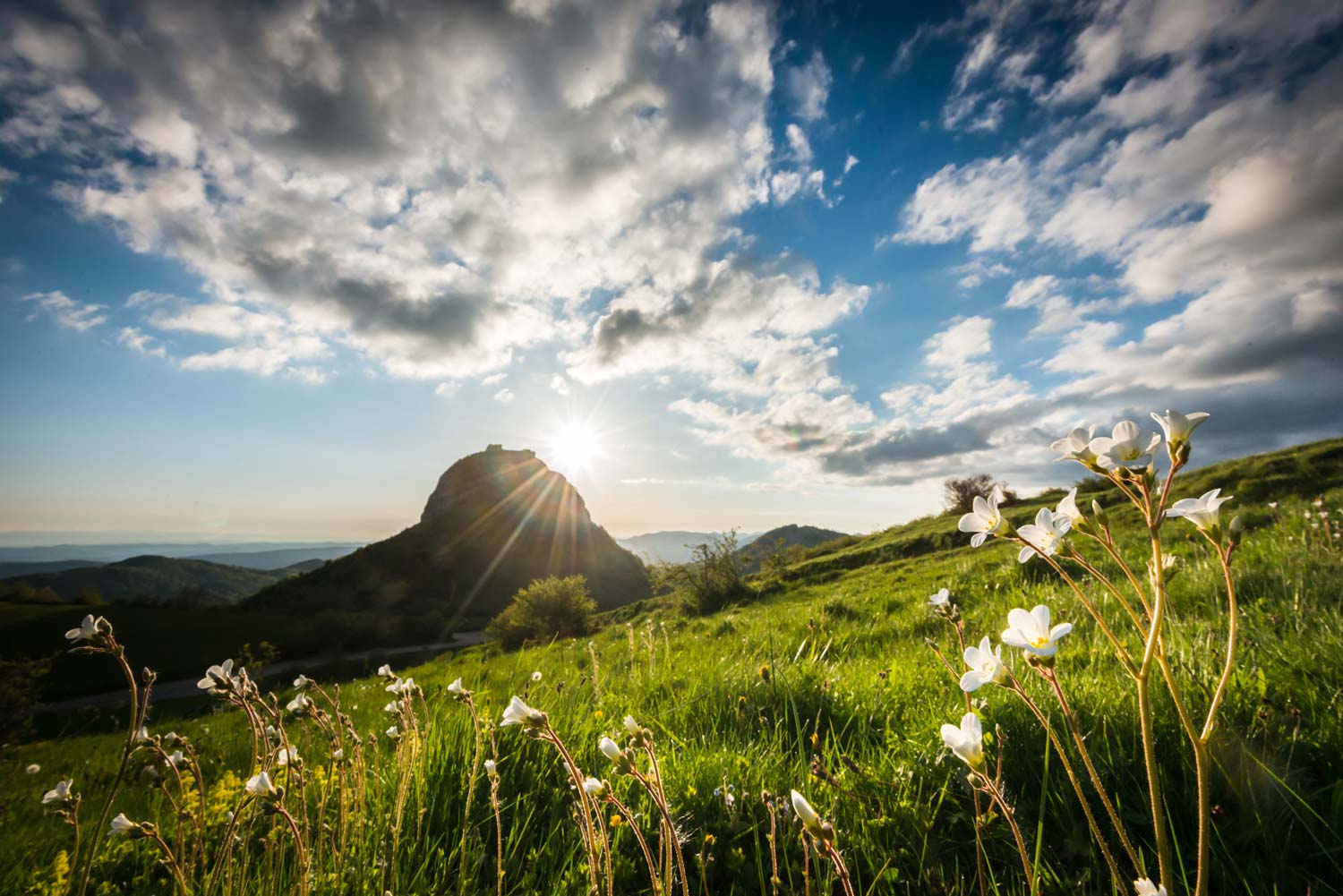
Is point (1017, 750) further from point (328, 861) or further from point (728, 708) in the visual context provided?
point (328, 861)

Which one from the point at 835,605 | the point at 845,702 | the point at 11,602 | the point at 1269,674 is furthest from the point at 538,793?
the point at 11,602

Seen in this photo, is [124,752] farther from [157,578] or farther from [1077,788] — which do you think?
[157,578]

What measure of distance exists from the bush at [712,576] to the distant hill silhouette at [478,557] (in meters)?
57.8

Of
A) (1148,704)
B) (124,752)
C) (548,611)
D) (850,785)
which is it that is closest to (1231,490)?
(850,785)

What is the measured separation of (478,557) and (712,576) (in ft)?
331

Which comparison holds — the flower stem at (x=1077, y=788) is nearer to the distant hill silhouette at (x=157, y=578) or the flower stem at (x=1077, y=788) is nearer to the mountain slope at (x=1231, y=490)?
the mountain slope at (x=1231, y=490)

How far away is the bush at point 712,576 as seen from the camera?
1005 inches

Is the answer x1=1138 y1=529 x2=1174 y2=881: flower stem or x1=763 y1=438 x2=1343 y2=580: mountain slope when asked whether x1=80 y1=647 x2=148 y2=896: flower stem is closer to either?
x1=1138 y1=529 x2=1174 y2=881: flower stem

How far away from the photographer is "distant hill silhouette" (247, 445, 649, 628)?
91.5m

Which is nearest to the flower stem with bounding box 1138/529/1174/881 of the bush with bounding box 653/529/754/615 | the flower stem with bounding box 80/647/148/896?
the flower stem with bounding box 80/647/148/896

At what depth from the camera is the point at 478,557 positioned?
11569 centimetres

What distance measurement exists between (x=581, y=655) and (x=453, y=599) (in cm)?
9759

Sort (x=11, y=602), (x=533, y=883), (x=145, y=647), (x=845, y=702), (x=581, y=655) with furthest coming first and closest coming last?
(x=11, y=602) → (x=145, y=647) → (x=581, y=655) → (x=845, y=702) → (x=533, y=883)

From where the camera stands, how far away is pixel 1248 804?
7.67ft
